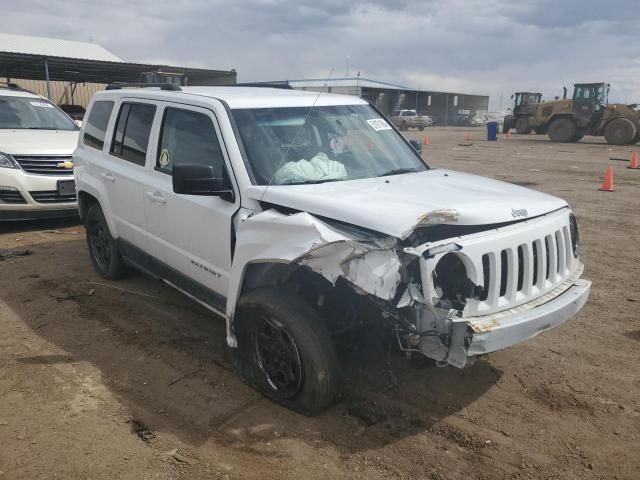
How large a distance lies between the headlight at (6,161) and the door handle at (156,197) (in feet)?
13.8

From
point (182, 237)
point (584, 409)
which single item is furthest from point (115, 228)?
point (584, 409)

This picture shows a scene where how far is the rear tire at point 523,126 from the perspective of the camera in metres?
31.8

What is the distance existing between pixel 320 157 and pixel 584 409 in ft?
7.65

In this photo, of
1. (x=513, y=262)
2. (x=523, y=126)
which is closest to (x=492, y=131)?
(x=523, y=126)

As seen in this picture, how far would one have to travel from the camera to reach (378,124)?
451 centimetres

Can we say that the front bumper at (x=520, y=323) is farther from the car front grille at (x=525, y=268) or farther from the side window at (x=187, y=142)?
the side window at (x=187, y=142)

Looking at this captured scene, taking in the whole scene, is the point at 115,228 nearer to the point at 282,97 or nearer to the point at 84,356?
the point at 84,356

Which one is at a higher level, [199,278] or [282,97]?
[282,97]

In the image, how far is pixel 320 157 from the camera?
3.78m

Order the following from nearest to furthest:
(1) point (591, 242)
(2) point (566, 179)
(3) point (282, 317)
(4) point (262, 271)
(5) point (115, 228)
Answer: (3) point (282, 317) < (4) point (262, 271) < (5) point (115, 228) < (1) point (591, 242) < (2) point (566, 179)

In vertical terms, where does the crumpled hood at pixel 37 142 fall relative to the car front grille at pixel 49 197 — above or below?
above

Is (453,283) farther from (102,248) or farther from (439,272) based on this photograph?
(102,248)

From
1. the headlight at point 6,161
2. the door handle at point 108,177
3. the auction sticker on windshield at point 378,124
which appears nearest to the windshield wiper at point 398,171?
the auction sticker on windshield at point 378,124

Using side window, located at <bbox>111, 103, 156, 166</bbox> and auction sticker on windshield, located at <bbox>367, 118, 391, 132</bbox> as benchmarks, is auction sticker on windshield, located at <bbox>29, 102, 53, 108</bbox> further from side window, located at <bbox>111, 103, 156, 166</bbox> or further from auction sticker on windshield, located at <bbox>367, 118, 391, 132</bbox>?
auction sticker on windshield, located at <bbox>367, 118, 391, 132</bbox>
